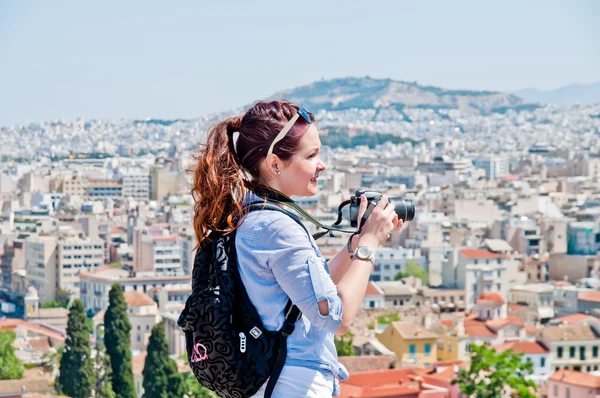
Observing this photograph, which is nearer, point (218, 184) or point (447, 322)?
point (218, 184)

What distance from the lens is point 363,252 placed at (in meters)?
1.68

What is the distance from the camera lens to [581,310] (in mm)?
24250

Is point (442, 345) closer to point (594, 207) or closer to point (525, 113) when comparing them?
point (594, 207)

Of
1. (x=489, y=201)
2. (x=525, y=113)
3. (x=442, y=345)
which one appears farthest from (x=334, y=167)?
(x=525, y=113)

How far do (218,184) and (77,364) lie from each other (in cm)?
1347


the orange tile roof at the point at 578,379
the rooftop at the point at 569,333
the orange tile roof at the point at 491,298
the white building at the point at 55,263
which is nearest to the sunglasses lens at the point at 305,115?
the orange tile roof at the point at 578,379

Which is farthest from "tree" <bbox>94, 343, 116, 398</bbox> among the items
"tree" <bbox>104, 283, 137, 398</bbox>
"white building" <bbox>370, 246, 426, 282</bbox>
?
"white building" <bbox>370, 246, 426, 282</bbox>

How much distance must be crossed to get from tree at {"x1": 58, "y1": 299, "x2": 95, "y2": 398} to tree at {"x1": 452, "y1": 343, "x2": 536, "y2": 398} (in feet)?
11.8

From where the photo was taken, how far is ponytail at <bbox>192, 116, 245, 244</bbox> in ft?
5.59

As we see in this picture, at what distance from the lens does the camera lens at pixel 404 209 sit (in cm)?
174

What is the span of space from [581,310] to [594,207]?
16.8 metres

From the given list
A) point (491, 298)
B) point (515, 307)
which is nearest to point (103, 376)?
point (491, 298)

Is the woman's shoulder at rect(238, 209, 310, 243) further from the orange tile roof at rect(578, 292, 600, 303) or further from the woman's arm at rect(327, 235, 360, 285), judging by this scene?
the orange tile roof at rect(578, 292, 600, 303)

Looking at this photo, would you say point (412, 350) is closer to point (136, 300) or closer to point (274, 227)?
point (136, 300)
